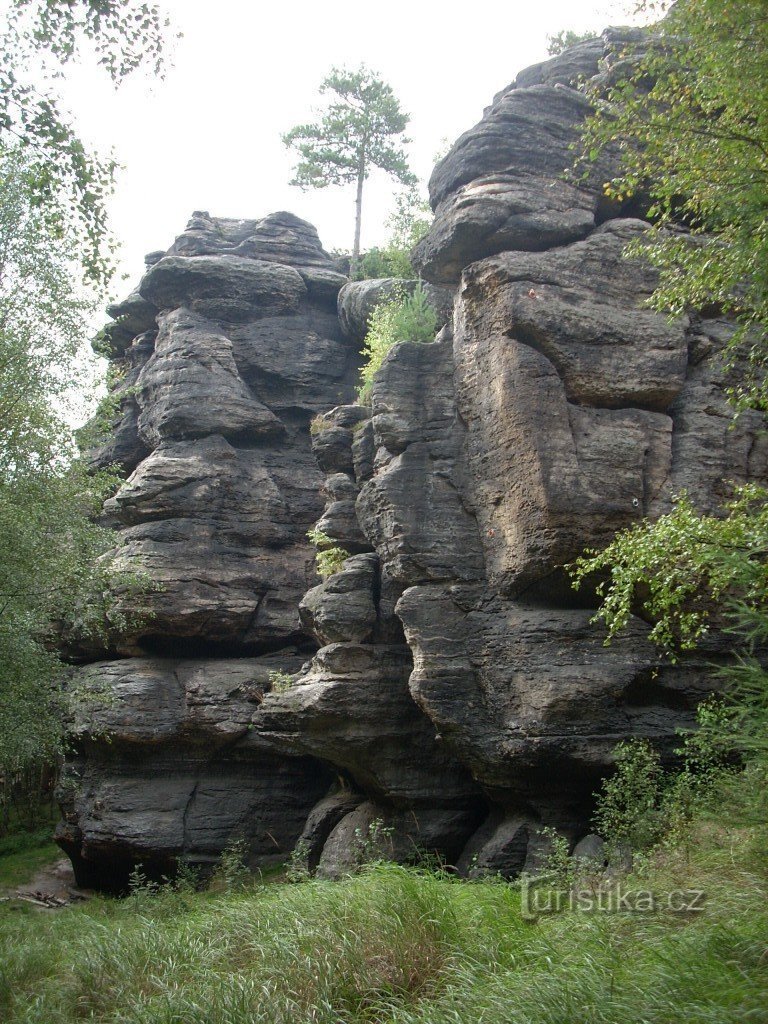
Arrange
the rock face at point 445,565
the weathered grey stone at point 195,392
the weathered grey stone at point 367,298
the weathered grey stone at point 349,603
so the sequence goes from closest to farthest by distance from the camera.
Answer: the rock face at point 445,565
the weathered grey stone at point 349,603
the weathered grey stone at point 367,298
the weathered grey stone at point 195,392

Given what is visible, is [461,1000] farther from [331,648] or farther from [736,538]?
[331,648]

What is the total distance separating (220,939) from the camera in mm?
9133

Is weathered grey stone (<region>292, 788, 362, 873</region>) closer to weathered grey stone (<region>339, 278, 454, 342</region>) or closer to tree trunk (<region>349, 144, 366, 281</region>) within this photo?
weathered grey stone (<region>339, 278, 454, 342</region>)

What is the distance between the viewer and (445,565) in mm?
14891

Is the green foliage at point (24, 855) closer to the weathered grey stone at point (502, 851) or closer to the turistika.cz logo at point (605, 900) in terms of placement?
the weathered grey stone at point (502, 851)

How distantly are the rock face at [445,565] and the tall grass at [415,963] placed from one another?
4077 mm

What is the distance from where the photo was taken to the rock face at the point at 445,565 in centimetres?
1366

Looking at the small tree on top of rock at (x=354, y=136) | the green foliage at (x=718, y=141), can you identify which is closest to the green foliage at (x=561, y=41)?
the small tree on top of rock at (x=354, y=136)

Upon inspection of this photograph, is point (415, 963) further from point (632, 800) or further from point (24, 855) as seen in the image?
point (24, 855)

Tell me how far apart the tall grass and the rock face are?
160 inches

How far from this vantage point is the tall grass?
19.5ft

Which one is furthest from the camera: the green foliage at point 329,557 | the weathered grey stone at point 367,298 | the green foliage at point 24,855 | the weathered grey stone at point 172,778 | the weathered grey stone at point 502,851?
the green foliage at point 24,855

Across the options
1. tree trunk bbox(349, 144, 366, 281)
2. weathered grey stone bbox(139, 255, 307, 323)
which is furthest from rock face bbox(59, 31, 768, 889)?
tree trunk bbox(349, 144, 366, 281)

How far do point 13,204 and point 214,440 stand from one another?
23.0 ft
